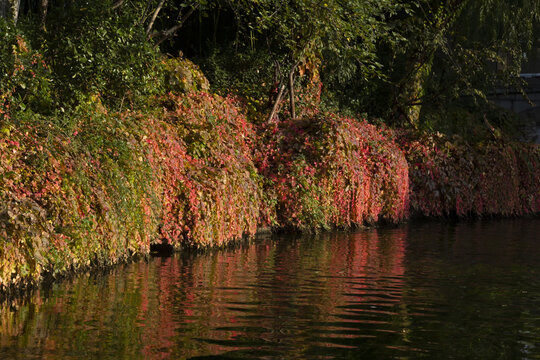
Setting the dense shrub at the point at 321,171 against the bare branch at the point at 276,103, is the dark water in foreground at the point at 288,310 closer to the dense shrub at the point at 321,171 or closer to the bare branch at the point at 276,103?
the dense shrub at the point at 321,171

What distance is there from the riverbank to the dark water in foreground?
58 cm

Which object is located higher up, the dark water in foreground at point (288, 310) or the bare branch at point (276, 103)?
the bare branch at point (276, 103)

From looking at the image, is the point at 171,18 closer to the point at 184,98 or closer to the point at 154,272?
the point at 184,98

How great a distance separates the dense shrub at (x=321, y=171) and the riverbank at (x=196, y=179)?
0.09 ft

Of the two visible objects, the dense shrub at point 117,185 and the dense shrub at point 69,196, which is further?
the dense shrub at point 117,185

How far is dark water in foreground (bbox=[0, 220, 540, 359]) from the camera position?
262 inches

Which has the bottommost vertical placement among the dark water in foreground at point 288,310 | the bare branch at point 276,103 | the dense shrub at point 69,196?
the dark water in foreground at point 288,310

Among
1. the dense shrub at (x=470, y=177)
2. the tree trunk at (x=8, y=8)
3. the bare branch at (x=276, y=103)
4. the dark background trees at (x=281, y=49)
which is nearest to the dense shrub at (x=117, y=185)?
the dark background trees at (x=281, y=49)

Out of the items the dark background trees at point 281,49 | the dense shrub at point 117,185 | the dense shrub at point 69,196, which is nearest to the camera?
the dense shrub at point 69,196

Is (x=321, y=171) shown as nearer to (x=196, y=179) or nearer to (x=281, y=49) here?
(x=281, y=49)

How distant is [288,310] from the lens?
8516 millimetres

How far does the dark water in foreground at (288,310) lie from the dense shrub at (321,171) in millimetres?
4597

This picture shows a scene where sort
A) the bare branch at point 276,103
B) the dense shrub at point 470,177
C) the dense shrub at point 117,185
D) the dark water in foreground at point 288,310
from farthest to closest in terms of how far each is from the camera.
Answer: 1. the dense shrub at point 470,177
2. the bare branch at point 276,103
3. the dense shrub at point 117,185
4. the dark water in foreground at point 288,310

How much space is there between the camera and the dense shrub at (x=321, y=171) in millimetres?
19141
